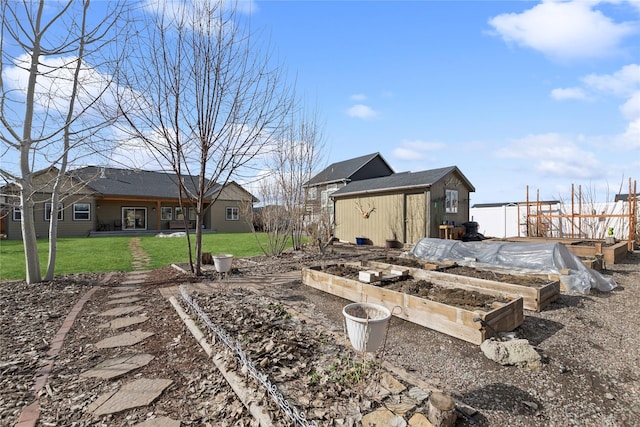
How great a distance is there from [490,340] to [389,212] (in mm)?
10632

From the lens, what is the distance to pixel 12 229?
16828mm

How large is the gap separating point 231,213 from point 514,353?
23.5 meters

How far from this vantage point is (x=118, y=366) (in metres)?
2.91

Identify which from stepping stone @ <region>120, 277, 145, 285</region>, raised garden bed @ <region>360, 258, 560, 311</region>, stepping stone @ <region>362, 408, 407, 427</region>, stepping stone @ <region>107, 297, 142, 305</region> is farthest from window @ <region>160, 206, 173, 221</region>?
stepping stone @ <region>362, 408, 407, 427</region>

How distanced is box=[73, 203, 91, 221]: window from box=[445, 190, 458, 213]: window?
853 inches

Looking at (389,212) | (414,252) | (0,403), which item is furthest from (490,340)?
(389,212)

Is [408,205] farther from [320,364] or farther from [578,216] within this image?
[320,364]

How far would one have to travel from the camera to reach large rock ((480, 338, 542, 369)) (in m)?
2.93

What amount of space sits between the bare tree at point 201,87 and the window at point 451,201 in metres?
9.27

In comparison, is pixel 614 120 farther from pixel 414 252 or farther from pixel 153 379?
pixel 153 379

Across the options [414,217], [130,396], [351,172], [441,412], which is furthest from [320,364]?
[351,172]

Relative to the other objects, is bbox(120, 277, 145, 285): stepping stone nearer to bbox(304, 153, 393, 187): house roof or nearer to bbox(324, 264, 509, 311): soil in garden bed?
bbox(324, 264, 509, 311): soil in garden bed

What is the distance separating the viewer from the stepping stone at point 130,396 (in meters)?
2.27

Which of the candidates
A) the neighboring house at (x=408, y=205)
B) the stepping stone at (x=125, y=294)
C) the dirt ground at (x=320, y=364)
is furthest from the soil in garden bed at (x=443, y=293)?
the neighboring house at (x=408, y=205)
